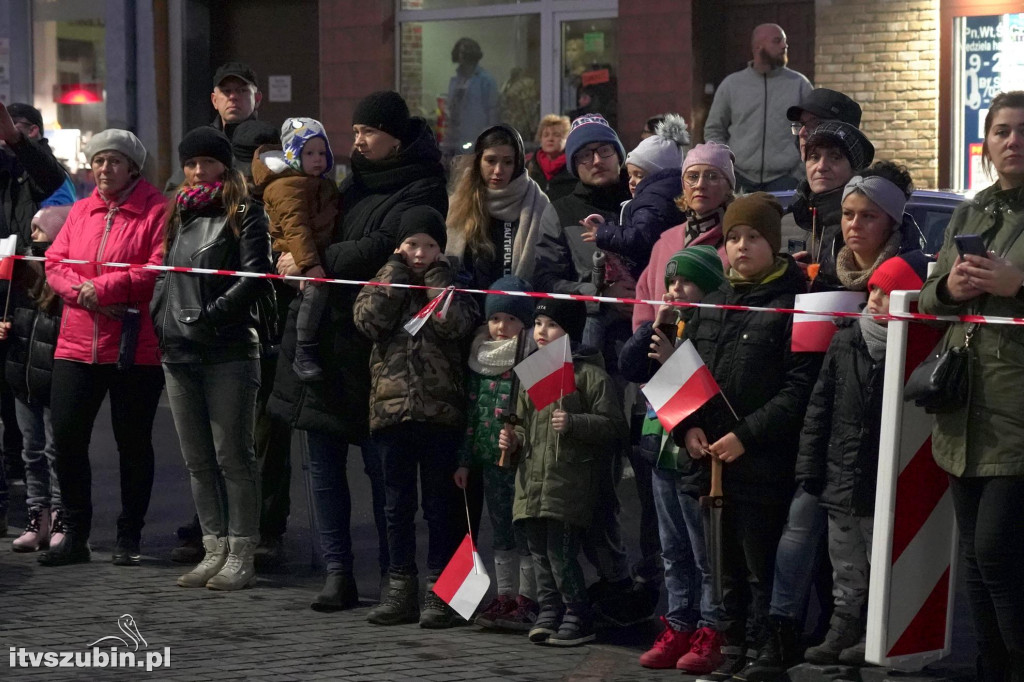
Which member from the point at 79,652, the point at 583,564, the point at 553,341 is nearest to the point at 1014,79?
the point at 583,564

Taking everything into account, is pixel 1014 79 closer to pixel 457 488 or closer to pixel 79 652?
pixel 457 488

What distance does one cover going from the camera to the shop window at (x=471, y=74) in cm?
1650

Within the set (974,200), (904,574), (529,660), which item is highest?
(974,200)

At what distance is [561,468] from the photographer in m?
6.75

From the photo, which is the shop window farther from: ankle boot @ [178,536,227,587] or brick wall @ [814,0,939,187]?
ankle boot @ [178,536,227,587]

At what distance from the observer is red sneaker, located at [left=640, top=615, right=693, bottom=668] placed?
21.1ft

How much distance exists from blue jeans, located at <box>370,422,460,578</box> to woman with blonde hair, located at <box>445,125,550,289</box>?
751mm

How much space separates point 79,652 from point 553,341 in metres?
2.20

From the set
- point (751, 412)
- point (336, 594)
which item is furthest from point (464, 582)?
point (751, 412)

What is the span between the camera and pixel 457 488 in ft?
24.0

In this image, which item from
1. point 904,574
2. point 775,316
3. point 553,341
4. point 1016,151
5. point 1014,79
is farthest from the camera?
point 1014,79

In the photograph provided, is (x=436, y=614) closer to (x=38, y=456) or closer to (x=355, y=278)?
(x=355, y=278)

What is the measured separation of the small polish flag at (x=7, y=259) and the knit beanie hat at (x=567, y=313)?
3287 mm

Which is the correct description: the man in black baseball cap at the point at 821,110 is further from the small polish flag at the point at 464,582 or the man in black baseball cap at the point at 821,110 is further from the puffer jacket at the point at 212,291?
the puffer jacket at the point at 212,291
